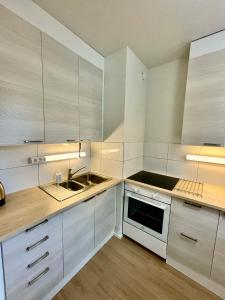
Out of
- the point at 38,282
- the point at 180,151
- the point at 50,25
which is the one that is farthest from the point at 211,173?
the point at 50,25

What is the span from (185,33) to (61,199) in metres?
1.98

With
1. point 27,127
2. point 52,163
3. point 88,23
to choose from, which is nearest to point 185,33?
point 88,23

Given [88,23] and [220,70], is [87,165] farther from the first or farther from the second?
[220,70]

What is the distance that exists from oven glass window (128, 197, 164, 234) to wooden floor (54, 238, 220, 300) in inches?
14.9

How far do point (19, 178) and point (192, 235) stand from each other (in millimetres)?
1796

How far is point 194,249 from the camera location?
133 cm

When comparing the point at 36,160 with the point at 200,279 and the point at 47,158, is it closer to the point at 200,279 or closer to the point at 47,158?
the point at 47,158

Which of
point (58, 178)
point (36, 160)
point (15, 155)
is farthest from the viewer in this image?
point (58, 178)

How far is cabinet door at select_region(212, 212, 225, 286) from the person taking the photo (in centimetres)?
117

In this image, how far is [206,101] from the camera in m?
1.39

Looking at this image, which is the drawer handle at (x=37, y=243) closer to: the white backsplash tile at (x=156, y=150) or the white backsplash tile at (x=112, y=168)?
→ the white backsplash tile at (x=112, y=168)

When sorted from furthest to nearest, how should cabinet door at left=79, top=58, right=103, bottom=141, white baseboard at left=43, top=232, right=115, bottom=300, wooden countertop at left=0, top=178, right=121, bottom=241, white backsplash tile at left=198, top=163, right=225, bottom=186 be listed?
white backsplash tile at left=198, top=163, right=225, bottom=186 < cabinet door at left=79, top=58, right=103, bottom=141 < white baseboard at left=43, top=232, right=115, bottom=300 < wooden countertop at left=0, top=178, right=121, bottom=241

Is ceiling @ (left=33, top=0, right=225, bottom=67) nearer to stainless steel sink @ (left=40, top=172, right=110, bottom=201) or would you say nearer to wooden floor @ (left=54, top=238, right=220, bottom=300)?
stainless steel sink @ (left=40, top=172, right=110, bottom=201)

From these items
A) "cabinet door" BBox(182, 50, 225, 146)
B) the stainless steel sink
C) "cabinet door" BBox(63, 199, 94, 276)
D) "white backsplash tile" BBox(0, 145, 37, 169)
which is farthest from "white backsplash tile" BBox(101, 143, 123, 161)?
"white backsplash tile" BBox(0, 145, 37, 169)
